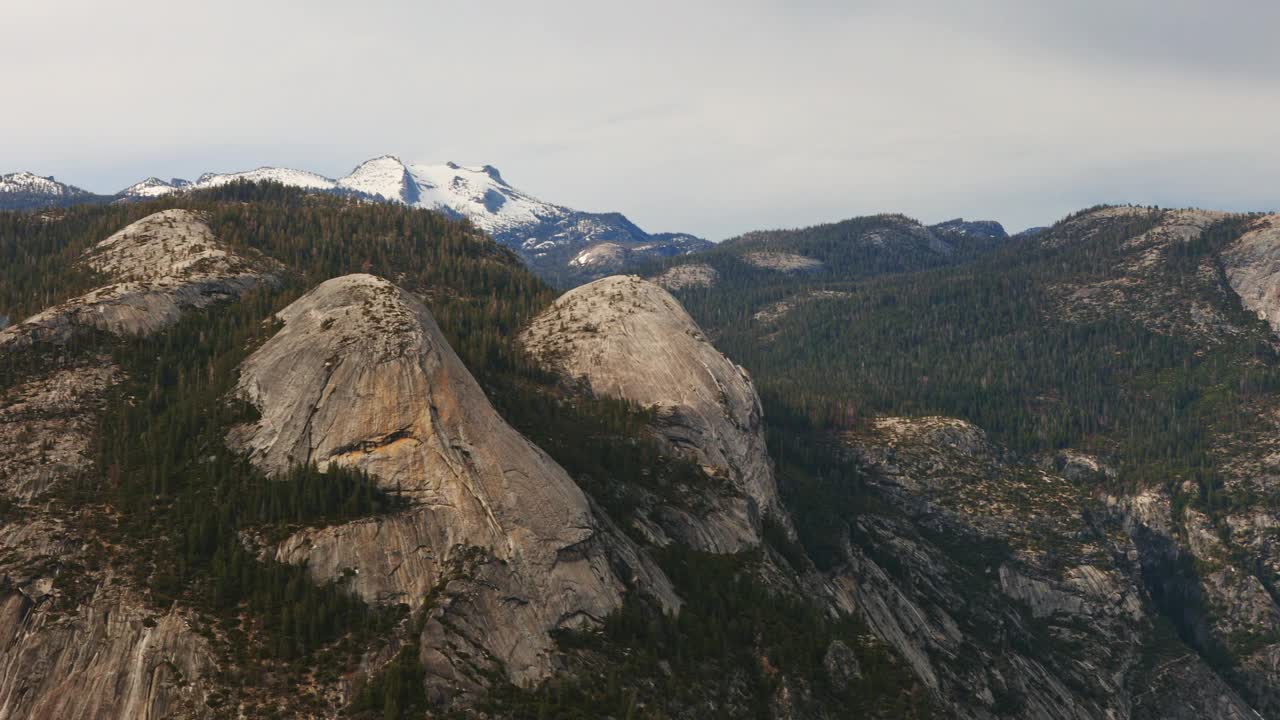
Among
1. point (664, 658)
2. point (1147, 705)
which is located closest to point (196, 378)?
point (664, 658)

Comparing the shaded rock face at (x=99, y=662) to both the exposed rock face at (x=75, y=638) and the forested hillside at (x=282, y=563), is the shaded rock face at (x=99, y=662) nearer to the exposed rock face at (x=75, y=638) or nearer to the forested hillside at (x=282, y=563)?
the exposed rock face at (x=75, y=638)

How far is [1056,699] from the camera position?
17412 cm

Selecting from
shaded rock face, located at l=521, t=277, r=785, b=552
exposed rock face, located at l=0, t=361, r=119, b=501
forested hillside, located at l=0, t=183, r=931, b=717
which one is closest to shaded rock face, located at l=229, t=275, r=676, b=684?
forested hillside, located at l=0, t=183, r=931, b=717

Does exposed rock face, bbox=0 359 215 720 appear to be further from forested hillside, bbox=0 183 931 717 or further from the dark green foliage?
the dark green foliage

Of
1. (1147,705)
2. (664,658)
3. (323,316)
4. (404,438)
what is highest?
(323,316)

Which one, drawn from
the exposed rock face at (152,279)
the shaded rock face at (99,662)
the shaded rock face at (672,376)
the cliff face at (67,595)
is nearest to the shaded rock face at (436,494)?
the shaded rock face at (99,662)

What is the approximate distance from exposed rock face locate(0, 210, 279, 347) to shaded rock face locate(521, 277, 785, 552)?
1853 inches

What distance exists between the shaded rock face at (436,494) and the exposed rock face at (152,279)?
2071 centimetres

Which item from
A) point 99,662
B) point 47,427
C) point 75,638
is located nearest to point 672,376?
point 47,427

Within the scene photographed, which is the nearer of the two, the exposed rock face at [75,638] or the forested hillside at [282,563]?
the exposed rock face at [75,638]

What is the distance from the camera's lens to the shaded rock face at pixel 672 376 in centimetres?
13788

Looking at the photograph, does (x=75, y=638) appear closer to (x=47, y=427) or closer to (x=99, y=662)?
(x=99, y=662)

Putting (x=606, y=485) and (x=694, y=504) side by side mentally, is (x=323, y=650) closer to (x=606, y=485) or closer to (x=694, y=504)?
(x=606, y=485)

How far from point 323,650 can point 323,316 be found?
146 feet
